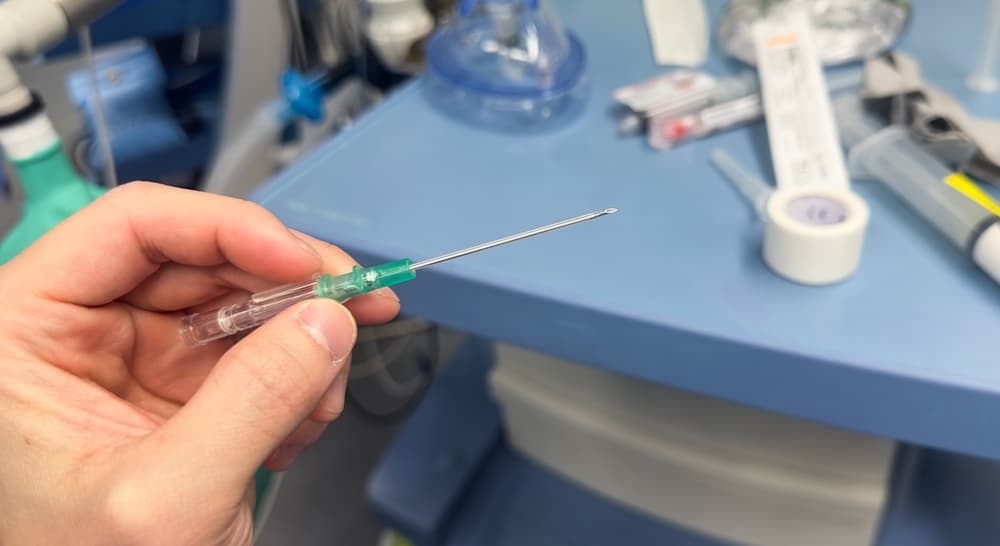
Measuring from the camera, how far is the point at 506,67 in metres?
0.66

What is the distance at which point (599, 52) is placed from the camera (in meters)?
0.70

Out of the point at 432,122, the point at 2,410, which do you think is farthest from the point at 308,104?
the point at 2,410

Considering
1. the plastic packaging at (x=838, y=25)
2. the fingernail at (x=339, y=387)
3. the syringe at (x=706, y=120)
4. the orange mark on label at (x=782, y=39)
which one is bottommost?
the fingernail at (x=339, y=387)

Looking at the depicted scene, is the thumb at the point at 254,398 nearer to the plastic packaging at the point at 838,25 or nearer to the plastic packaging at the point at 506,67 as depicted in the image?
the plastic packaging at the point at 506,67

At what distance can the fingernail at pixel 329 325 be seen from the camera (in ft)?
1.20

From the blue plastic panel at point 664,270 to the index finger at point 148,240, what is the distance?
0.11 metres

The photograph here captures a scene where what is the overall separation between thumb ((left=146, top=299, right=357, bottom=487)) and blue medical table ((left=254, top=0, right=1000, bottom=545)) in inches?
6.0

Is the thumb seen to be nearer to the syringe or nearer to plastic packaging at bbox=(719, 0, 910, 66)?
the syringe

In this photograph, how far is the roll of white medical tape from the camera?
0.45 metres

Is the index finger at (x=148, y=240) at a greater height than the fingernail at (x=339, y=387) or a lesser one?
greater

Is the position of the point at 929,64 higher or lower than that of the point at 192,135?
higher

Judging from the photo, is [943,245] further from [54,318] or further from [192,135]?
[192,135]

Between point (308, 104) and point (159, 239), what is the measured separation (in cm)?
29

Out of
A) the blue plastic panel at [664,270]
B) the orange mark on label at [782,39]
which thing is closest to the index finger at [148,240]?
the blue plastic panel at [664,270]
